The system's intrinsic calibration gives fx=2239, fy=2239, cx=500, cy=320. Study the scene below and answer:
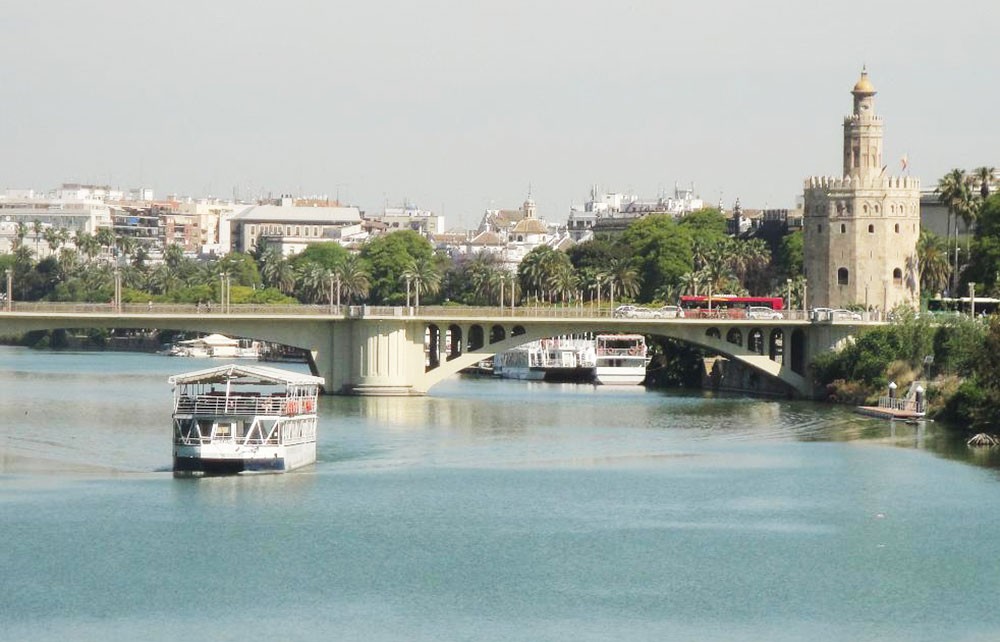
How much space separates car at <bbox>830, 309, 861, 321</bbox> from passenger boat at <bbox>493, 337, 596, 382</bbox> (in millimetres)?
28301

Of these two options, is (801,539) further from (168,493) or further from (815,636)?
(168,493)

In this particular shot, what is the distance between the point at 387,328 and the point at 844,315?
85.2 feet

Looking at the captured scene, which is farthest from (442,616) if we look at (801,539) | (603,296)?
(603,296)

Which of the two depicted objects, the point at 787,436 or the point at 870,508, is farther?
the point at 787,436

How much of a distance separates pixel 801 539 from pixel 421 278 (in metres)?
122

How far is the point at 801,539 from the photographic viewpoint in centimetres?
6788

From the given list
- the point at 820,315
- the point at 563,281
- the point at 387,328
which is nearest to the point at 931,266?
the point at 820,315

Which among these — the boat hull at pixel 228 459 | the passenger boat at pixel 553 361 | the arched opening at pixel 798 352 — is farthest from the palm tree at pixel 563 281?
the boat hull at pixel 228 459

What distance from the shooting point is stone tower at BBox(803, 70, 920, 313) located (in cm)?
13400

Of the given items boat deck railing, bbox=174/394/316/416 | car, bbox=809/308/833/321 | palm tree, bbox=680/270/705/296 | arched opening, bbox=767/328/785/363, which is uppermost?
palm tree, bbox=680/270/705/296

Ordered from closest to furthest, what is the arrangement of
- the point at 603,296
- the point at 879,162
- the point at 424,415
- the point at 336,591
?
1. the point at 336,591
2. the point at 424,415
3. the point at 879,162
4. the point at 603,296

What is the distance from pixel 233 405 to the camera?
259 ft

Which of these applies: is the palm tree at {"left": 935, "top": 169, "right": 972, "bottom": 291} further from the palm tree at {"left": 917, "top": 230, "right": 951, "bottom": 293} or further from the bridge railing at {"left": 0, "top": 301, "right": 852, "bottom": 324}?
the bridge railing at {"left": 0, "top": 301, "right": 852, "bottom": 324}

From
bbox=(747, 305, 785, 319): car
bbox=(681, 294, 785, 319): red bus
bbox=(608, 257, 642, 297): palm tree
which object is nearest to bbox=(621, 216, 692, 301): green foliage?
bbox=(608, 257, 642, 297): palm tree
